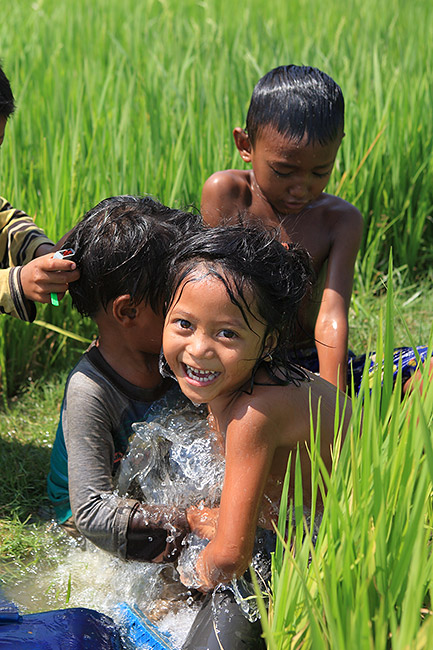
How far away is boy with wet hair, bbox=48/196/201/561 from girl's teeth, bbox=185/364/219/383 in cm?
34

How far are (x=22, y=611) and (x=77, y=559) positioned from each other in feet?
0.87

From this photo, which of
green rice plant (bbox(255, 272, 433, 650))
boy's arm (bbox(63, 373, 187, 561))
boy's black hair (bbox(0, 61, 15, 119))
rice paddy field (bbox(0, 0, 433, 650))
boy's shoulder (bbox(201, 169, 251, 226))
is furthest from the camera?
boy's shoulder (bbox(201, 169, 251, 226))

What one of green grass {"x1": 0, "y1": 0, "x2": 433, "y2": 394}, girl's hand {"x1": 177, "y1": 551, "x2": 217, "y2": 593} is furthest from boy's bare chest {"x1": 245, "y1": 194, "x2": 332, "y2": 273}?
girl's hand {"x1": 177, "y1": 551, "x2": 217, "y2": 593}

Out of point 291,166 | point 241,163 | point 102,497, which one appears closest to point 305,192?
point 291,166

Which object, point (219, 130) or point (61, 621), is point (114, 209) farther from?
point (219, 130)

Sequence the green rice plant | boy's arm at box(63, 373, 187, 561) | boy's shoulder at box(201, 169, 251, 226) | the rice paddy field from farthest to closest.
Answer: boy's shoulder at box(201, 169, 251, 226), boy's arm at box(63, 373, 187, 561), the rice paddy field, the green rice plant

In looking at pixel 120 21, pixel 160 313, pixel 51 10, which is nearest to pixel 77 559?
pixel 160 313

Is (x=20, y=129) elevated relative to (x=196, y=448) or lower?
elevated

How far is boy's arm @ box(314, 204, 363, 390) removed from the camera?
232 centimetres

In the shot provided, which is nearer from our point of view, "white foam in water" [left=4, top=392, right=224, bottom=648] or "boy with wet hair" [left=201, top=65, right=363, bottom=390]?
"white foam in water" [left=4, top=392, right=224, bottom=648]

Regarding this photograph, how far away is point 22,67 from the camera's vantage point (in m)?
4.40

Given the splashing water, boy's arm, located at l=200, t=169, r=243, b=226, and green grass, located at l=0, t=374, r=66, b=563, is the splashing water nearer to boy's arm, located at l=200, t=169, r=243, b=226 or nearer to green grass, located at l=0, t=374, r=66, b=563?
green grass, located at l=0, t=374, r=66, b=563

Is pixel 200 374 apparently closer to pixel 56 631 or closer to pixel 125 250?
pixel 125 250

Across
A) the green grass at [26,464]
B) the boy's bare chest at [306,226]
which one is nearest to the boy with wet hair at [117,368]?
the green grass at [26,464]
